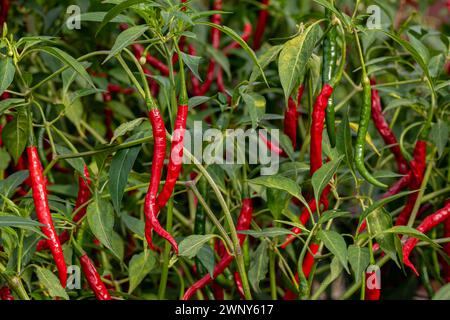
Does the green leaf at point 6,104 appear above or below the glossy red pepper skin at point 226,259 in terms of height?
above

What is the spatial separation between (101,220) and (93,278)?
12 cm

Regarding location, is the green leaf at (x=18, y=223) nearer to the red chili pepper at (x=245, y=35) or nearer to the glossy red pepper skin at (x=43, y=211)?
the glossy red pepper skin at (x=43, y=211)

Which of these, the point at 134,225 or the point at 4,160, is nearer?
the point at 134,225

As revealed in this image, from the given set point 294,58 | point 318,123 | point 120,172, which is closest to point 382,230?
point 318,123

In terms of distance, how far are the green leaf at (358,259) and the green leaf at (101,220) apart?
341 millimetres

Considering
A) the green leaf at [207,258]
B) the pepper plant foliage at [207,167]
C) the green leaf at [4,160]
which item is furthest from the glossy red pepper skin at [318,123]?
the green leaf at [4,160]

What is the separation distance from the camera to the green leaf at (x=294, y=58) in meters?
1.08

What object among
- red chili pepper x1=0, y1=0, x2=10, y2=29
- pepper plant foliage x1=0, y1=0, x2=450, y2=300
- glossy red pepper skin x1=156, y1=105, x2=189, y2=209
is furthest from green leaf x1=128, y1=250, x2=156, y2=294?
red chili pepper x1=0, y1=0, x2=10, y2=29

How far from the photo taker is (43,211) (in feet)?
3.79

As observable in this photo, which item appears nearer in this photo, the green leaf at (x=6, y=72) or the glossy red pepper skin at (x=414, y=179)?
the green leaf at (x=6, y=72)

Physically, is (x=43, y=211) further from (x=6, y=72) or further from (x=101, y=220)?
(x=6, y=72)

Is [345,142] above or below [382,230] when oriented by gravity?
above
